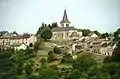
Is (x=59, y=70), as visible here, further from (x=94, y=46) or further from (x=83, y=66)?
(x=94, y=46)

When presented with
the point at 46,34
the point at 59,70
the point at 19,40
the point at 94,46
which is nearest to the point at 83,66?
the point at 59,70

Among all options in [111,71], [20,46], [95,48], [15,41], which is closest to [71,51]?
[95,48]

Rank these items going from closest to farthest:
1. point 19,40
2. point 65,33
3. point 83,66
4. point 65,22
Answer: point 83,66
point 19,40
point 65,33
point 65,22

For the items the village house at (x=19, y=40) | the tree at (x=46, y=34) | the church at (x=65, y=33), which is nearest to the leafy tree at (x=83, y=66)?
the village house at (x=19, y=40)

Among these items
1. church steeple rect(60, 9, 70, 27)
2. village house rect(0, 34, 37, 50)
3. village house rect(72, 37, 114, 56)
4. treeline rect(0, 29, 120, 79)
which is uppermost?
church steeple rect(60, 9, 70, 27)

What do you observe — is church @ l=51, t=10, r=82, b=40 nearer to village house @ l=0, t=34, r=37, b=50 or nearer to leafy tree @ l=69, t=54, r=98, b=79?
village house @ l=0, t=34, r=37, b=50

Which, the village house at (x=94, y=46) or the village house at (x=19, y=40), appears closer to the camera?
the village house at (x=94, y=46)

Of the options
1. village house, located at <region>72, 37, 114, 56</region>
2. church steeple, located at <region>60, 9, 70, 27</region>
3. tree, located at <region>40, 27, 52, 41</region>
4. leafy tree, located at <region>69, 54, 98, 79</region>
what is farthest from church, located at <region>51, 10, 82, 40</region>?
leafy tree, located at <region>69, 54, 98, 79</region>

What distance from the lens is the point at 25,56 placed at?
7570 mm

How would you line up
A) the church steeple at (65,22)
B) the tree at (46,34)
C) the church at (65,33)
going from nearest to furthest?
the tree at (46,34)
the church at (65,33)
the church steeple at (65,22)

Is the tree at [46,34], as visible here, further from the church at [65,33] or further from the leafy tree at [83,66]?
the leafy tree at [83,66]

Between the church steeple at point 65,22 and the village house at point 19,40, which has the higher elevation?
the church steeple at point 65,22

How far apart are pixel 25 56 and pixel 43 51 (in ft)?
4.61

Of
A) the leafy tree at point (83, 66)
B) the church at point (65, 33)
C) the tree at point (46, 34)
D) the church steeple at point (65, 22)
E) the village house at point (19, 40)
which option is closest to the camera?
the leafy tree at point (83, 66)
